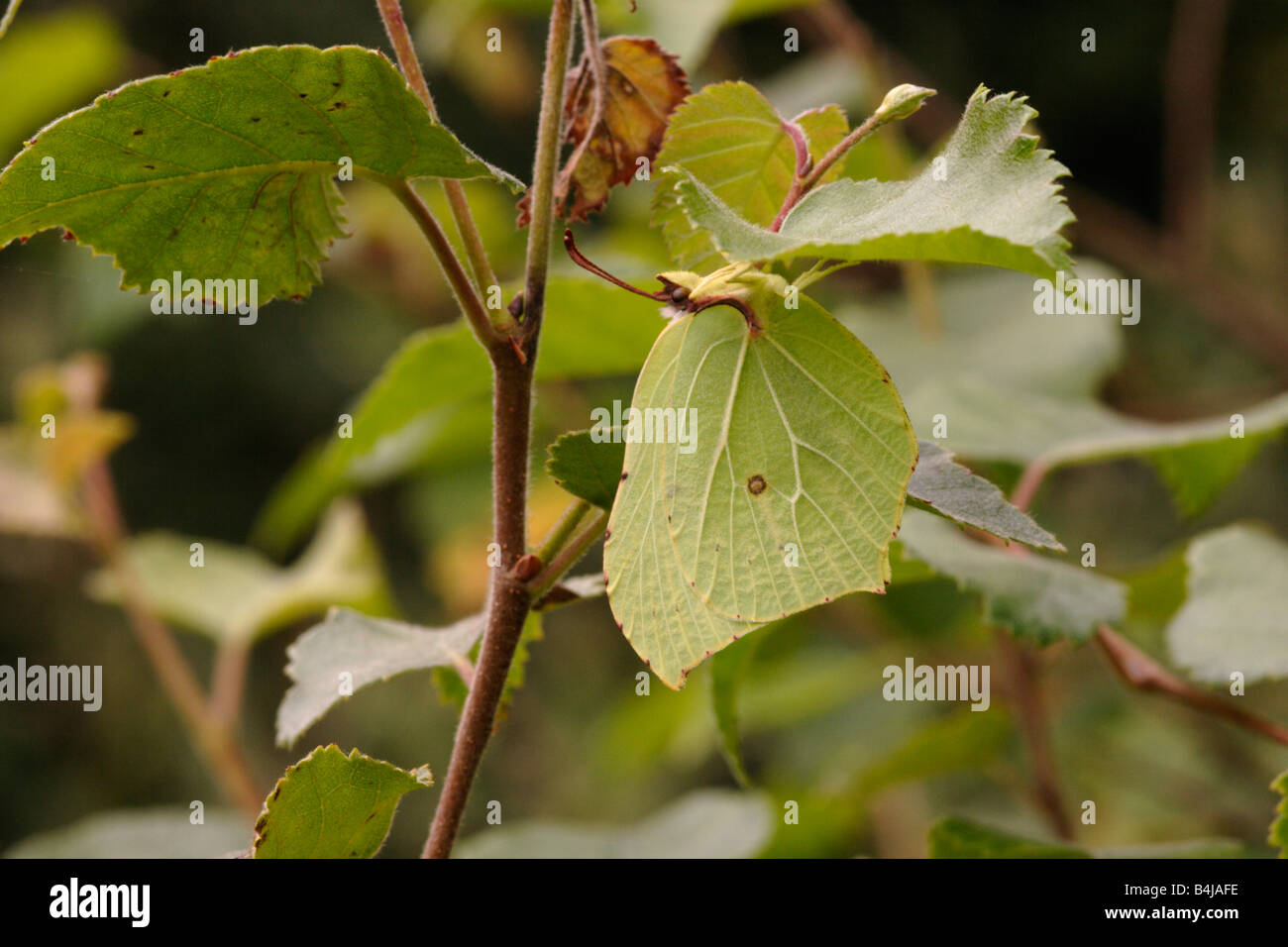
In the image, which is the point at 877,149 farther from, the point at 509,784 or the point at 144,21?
the point at 144,21

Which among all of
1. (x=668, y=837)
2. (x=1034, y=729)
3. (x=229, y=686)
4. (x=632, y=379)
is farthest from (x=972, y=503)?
(x=632, y=379)

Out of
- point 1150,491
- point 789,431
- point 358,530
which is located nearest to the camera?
point 789,431

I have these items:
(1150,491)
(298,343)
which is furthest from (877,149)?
(298,343)

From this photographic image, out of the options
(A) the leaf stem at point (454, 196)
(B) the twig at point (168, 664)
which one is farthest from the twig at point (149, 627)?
(A) the leaf stem at point (454, 196)

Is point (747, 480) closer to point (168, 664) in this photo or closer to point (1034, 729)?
point (1034, 729)

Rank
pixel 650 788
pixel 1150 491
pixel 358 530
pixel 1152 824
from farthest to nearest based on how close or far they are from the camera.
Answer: pixel 650 788
pixel 1150 491
pixel 1152 824
pixel 358 530

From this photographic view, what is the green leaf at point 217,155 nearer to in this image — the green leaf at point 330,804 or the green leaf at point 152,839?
the green leaf at point 330,804

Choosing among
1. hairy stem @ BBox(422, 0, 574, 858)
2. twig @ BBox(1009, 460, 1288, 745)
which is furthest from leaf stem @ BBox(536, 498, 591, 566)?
twig @ BBox(1009, 460, 1288, 745)
